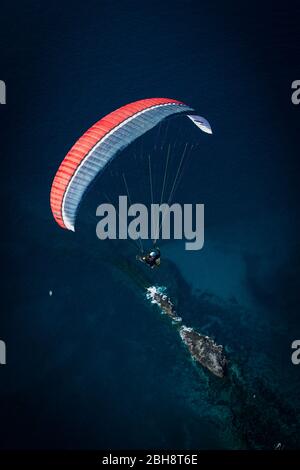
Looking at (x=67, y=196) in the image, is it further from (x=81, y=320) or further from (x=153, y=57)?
(x=153, y=57)

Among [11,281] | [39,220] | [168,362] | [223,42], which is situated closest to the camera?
[168,362]

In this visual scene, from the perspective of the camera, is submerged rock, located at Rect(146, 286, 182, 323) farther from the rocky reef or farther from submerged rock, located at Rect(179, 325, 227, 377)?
submerged rock, located at Rect(179, 325, 227, 377)

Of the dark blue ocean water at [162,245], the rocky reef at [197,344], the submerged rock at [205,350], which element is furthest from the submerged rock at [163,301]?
the submerged rock at [205,350]

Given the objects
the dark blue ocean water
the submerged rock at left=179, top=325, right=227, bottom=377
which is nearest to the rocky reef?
the submerged rock at left=179, top=325, right=227, bottom=377

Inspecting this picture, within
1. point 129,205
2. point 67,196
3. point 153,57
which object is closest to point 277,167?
point 129,205

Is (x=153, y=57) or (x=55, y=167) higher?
(x=153, y=57)

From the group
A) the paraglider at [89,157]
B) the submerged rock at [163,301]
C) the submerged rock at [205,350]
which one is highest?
the paraglider at [89,157]

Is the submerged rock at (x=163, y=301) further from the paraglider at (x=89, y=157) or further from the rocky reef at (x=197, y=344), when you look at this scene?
the paraglider at (x=89, y=157)

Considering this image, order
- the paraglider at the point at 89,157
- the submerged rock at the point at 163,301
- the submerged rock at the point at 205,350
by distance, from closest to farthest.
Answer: the paraglider at the point at 89,157, the submerged rock at the point at 205,350, the submerged rock at the point at 163,301
